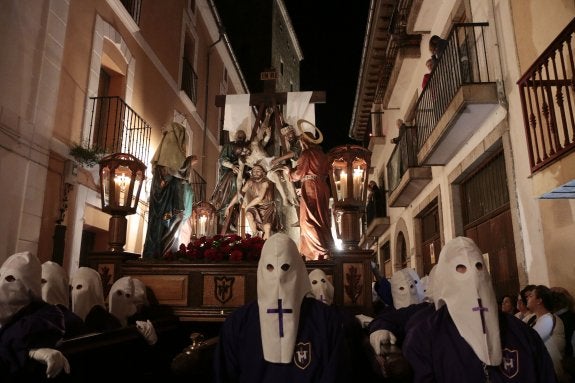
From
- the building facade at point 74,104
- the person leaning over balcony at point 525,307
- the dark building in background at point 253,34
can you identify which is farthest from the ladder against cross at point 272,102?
the dark building in background at point 253,34

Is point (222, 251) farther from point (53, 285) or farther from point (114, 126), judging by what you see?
point (114, 126)

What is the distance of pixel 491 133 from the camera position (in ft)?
23.1

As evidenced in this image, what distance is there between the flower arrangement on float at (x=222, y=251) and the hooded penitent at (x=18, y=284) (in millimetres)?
2683

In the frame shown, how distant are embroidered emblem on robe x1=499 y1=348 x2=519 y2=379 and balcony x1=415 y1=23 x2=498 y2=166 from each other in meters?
4.88

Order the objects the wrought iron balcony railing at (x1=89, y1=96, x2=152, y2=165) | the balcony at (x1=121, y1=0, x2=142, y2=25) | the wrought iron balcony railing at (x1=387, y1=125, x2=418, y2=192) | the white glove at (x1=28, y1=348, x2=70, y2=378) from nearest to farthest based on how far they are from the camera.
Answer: the white glove at (x1=28, y1=348, x2=70, y2=378) < the wrought iron balcony railing at (x1=89, y1=96, x2=152, y2=165) < the wrought iron balcony railing at (x1=387, y1=125, x2=418, y2=192) < the balcony at (x1=121, y1=0, x2=142, y2=25)

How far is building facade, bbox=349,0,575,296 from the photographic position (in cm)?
503

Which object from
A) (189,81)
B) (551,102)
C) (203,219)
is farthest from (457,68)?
(189,81)

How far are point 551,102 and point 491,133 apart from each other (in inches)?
89.8

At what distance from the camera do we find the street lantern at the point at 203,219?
8.81m

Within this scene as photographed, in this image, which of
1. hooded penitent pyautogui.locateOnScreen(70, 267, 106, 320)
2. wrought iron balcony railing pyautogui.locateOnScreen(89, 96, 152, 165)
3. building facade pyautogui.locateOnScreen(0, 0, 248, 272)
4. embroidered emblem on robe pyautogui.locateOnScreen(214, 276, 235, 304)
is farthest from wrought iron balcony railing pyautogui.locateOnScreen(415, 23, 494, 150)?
wrought iron balcony railing pyautogui.locateOnScreen(89, 96, 152, 165)

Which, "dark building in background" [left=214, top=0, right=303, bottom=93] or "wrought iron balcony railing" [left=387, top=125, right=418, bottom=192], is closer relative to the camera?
"wrought iron balcony railing" [left=387, top=125, right=418, bottom=192]

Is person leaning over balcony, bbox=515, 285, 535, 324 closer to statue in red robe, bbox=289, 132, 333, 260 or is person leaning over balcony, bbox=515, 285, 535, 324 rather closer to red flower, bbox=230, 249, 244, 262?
statue in red robe, bbox=289, 132, 333, 260

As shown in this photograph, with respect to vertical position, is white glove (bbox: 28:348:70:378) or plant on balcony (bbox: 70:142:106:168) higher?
plant on balcony (bbox: 70:142:106:168)

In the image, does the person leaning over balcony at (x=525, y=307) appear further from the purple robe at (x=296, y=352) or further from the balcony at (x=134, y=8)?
the balcony at (x=134, y=8)
